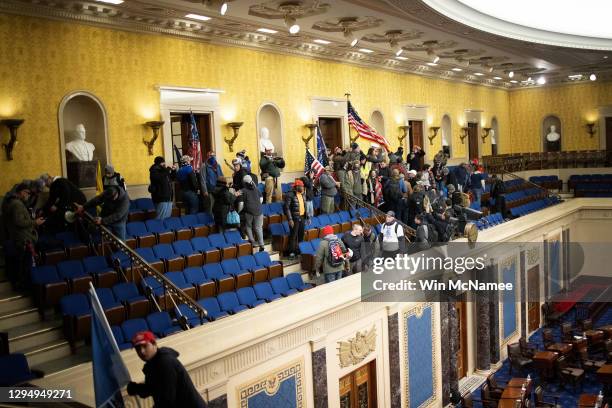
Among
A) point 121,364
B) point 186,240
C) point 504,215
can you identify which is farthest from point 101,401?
point 504,215

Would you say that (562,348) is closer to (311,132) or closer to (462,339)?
(462,339)

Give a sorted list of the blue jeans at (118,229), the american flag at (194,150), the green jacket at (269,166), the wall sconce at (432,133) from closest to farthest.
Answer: the blue jeans at (118,229) → the american flag at (194,150) → the green jacket at (269,166) → the wall sconce at (432,133)

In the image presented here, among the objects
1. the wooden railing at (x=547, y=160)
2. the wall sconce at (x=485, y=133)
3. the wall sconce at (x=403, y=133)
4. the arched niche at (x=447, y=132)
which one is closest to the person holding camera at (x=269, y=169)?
the wall sconce at (x=403, y=133)

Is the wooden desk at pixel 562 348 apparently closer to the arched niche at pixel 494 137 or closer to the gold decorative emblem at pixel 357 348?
the gold decorative emblem at pixel 357 348

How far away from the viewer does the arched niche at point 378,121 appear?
2088cm

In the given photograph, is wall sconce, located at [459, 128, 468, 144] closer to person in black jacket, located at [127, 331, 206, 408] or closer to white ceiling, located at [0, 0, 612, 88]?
white ceiling, located at [0, 0, 612, 88]

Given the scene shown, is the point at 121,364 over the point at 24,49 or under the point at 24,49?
under

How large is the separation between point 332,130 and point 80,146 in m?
8.82

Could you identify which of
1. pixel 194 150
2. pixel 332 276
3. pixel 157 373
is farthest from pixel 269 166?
pixel 157 373

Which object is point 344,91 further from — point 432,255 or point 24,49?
point 24,49

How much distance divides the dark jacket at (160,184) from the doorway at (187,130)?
356 cm

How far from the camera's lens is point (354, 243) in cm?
1140

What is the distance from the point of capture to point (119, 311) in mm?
8180

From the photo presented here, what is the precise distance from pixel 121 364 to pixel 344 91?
15006 millimetres
